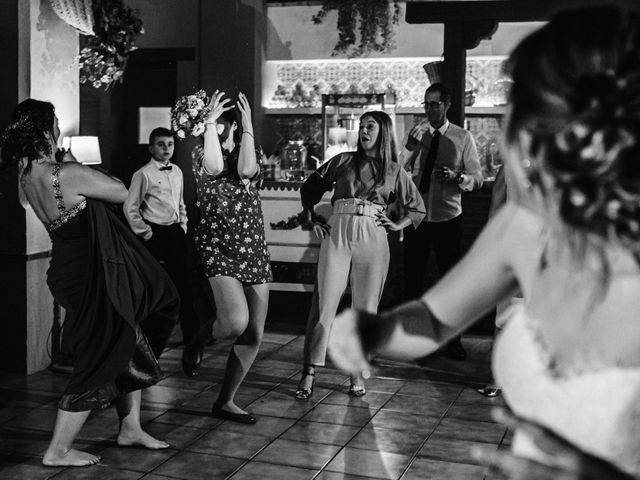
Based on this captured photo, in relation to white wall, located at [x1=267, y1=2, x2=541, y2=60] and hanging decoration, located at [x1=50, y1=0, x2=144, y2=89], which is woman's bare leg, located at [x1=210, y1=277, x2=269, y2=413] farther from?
white wall, located at [x1=267, y1=2, x2=541, y2=60]

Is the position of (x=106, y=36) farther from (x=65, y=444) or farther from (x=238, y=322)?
(x=65, y=444)

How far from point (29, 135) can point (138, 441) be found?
1464 millimetres

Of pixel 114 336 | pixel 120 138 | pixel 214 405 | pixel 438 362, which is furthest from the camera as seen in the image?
pixel 120 138

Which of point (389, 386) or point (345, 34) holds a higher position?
point (345, 34)

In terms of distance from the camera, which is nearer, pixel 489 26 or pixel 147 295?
pixel 147 295

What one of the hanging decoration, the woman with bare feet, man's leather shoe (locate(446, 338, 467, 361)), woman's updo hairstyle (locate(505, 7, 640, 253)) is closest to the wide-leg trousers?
man's leather shoe (locate(446, 338, 467, 361))

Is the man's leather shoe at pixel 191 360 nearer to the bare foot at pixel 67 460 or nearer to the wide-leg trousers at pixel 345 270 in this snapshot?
the wide-leg trousers at pixel 345 270

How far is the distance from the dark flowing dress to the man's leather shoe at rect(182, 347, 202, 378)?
1.41 meters

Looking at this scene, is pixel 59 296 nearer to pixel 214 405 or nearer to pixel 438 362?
pixel 214 405

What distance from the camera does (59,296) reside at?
4.20 m

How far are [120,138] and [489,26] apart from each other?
5.87 metres

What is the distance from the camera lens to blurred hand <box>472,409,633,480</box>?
138cm

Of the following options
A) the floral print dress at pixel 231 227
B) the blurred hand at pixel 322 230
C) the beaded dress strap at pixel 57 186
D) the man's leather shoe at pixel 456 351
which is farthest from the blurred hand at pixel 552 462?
the man's leather shoe at pixel 456 351

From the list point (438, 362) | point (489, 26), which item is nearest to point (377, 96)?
point (489, 26)
